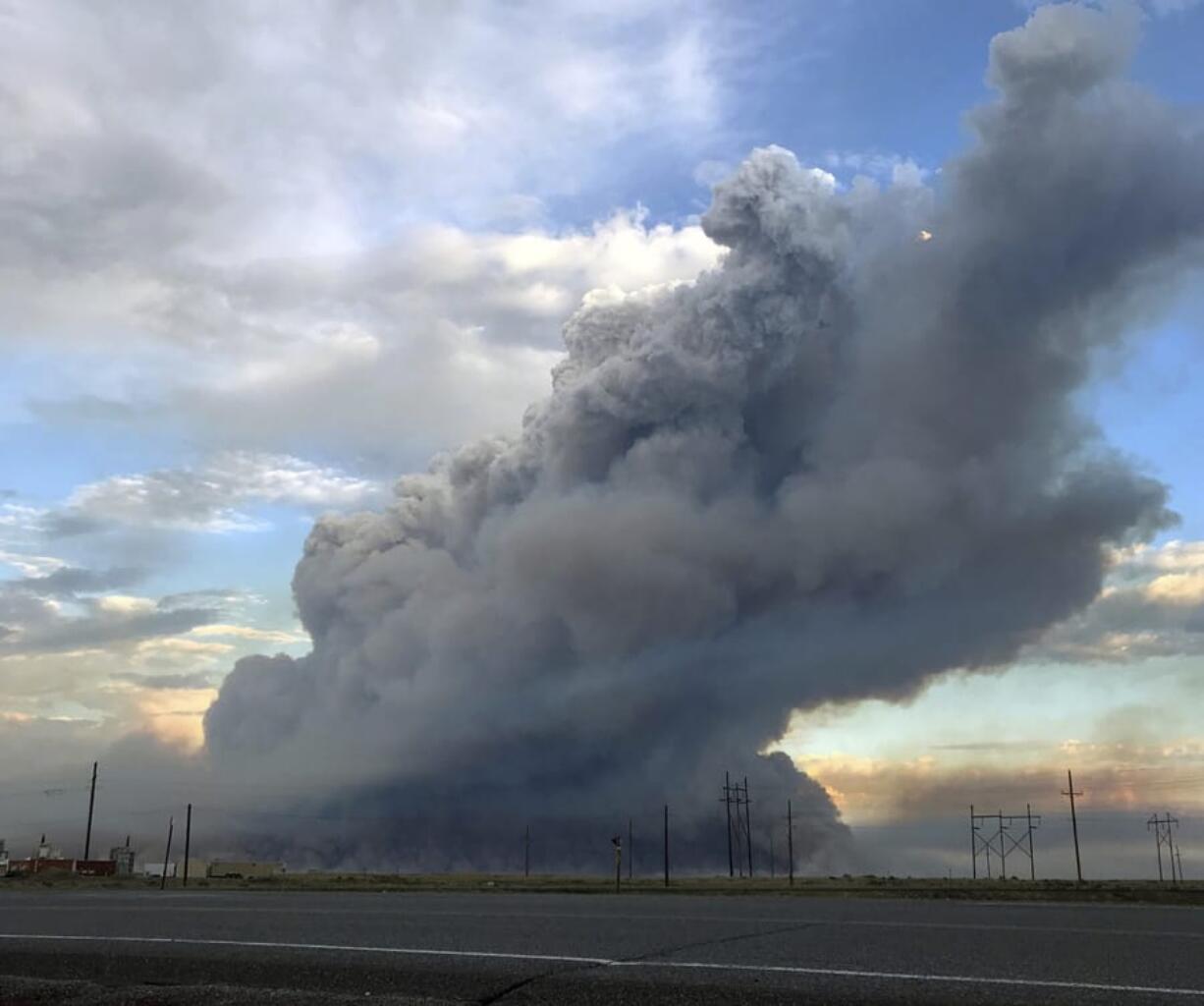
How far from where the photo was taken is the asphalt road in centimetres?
1127

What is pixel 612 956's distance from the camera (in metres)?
13.9

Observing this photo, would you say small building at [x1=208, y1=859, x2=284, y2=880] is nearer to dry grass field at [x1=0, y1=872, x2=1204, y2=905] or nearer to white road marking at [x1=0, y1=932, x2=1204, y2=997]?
dry grass field at [x1=0, y1=872, x2=1204, y2=905]

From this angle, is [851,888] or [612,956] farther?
[851,888]

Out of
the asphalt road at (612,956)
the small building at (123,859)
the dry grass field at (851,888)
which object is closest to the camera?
the asphalt road at (612,956)

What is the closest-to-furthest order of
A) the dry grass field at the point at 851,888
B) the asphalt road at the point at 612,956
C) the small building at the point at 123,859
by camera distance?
the asphalt road at the point at 612,956 < the dry grass field at the point at 851,888 < the small building at the point at 123,859

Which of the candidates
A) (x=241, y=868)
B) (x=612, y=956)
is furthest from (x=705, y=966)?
(x=241, y=868)

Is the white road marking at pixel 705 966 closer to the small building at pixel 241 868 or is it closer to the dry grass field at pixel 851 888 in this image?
the dry grass field at pixel 851 888

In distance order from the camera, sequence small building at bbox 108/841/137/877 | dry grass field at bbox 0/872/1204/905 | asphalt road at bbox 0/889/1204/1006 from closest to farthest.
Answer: asphalt road at bbox 0/889/1204/1006, dry grass field at bbox 0/872/1204/905, small building at bbox 108/841/137/877

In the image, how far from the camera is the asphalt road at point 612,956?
11273 millimetres

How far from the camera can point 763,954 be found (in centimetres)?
1385

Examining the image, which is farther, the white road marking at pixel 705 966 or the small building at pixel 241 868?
the small building at pixel 241 868

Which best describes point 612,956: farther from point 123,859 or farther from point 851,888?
Answer: point 123,859

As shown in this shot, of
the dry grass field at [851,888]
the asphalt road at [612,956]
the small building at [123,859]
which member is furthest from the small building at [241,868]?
the asphalt road at [612,956]

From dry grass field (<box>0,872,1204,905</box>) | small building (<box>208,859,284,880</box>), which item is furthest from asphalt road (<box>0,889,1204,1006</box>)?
small building (<box>208,859,284,880</box>)
